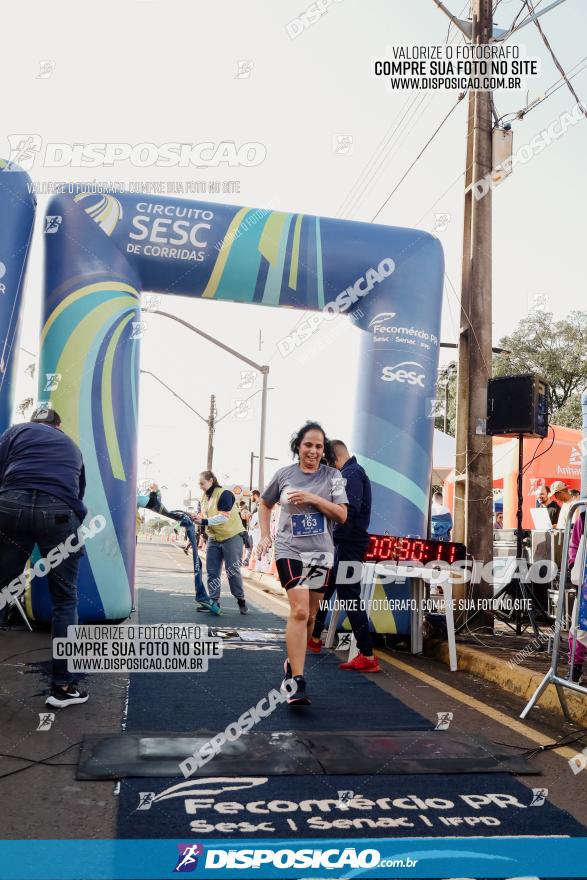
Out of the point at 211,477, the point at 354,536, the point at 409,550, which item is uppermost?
the point at 211,477

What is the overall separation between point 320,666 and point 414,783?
10.3 ft

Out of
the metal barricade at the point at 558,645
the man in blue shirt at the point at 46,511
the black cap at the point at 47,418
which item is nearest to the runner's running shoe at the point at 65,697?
the man in blue shirt at the point at 46,511

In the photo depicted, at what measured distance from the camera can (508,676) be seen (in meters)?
6.21

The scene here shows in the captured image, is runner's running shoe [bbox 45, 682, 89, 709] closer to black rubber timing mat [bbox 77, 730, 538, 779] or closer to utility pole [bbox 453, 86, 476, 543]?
black rubber timing mat [bbox 77, 730, 538, 779]

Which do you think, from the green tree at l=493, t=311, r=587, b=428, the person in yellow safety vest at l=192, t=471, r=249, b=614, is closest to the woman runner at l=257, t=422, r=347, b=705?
the person in yellow safety vest at l=192, t=471, r=249, b=614

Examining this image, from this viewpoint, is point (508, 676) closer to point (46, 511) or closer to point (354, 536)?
point (354, 536)

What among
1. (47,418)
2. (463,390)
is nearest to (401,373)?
(463,390)

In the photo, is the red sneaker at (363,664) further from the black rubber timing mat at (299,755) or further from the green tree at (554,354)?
the green tree at (554,354)

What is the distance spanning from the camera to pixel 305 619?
5363 mm

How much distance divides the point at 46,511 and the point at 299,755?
2197 millimetres

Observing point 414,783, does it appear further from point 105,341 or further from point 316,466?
point 105,341

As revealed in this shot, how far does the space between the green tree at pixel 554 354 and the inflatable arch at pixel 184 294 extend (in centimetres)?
2667

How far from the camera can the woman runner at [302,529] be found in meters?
5.33

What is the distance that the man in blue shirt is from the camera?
4.93m
